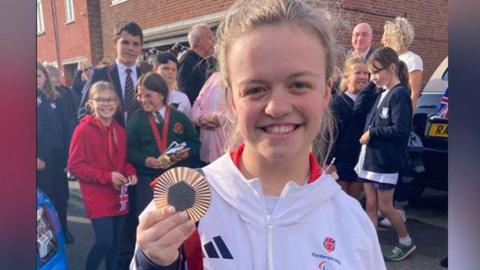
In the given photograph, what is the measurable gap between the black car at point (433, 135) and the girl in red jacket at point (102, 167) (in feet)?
8.21

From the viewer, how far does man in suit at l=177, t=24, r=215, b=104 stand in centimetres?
369

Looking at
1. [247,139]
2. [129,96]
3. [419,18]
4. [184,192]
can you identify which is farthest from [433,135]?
[184,192]

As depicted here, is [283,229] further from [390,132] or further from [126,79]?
[126,79]

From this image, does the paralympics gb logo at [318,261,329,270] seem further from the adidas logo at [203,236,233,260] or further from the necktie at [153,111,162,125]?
the necktie at [153,111,162,125]

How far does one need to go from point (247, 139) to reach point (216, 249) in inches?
10.5

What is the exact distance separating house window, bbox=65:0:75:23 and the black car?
295 cm

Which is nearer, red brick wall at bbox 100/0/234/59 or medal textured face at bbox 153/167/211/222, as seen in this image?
medal textured face at bbox 153/167/211/222

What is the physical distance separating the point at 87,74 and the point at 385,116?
2228 mm

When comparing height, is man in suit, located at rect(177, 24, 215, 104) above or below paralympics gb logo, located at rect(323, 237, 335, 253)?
above

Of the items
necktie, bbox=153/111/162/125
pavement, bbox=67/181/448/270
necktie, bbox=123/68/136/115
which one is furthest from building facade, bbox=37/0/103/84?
pavement, bbox=67/181/448/270

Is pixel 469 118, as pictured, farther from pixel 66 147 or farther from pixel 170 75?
pixel 66 147

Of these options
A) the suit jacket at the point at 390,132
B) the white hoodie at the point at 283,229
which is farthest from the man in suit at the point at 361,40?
the white hoodie at the point at 283,229

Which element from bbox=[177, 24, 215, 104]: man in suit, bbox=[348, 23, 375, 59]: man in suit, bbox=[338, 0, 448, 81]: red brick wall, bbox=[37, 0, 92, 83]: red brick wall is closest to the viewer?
bbox=[37, 0, 92, 83]: red brick wall

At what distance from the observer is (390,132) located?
3.25 m
